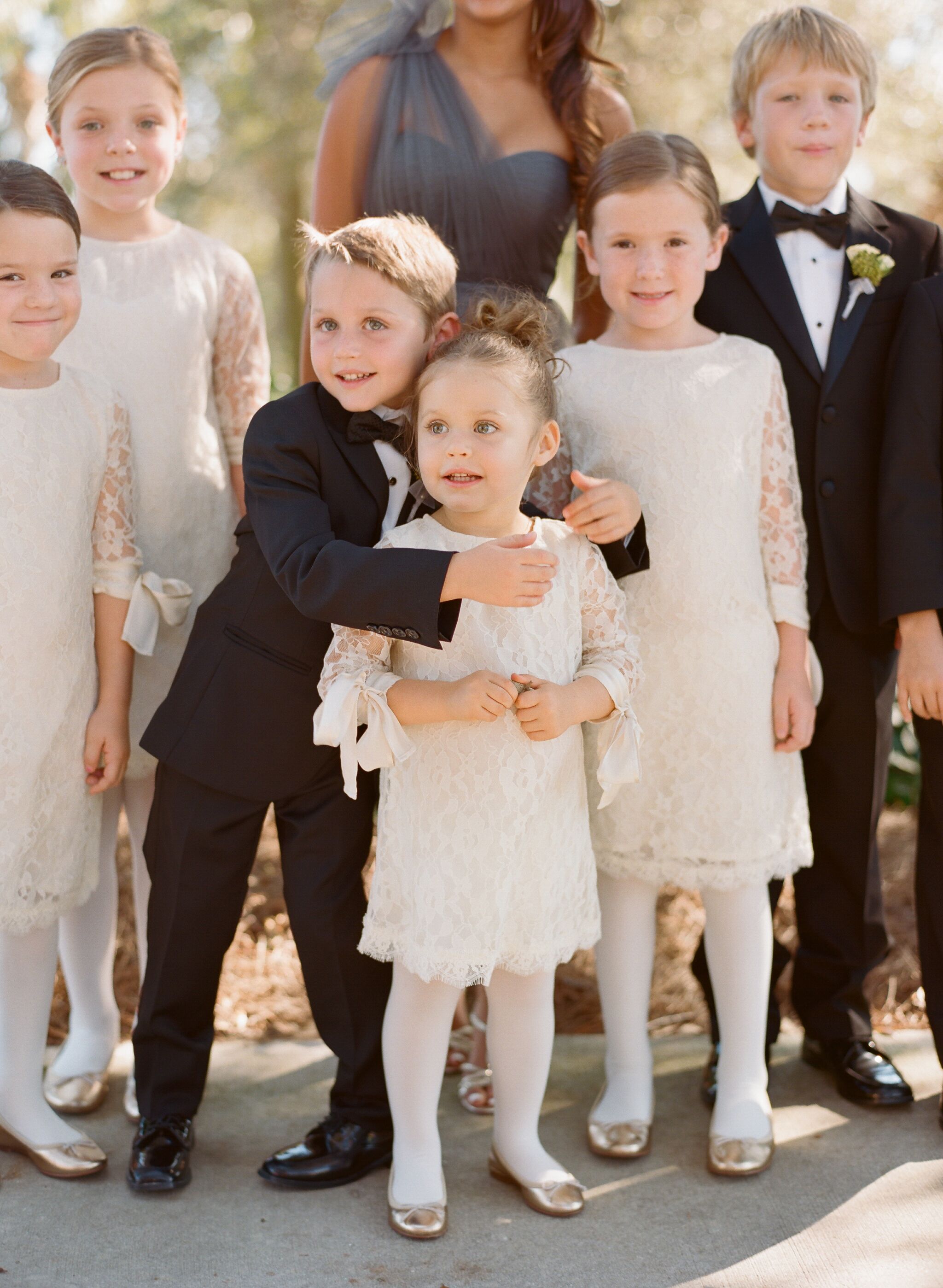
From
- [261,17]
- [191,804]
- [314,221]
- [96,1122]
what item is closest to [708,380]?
[314,221]

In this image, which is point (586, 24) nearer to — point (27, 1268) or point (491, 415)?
point (491, 415)

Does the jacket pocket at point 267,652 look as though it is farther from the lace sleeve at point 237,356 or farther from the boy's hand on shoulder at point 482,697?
the lace sleeve at point 237,356

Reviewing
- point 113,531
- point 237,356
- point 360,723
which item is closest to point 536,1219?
point 360,723

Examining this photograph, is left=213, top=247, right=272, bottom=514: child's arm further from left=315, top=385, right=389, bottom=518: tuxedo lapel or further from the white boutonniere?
the white boutonniere

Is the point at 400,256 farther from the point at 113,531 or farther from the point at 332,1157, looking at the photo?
the point at 332,1157

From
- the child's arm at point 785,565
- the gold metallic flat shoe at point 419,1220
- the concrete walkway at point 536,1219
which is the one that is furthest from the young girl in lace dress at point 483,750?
the child's arm at point 785,565

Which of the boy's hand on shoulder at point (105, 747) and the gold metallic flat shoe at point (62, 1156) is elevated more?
the boy's hand on shoulder at point (105, 747)

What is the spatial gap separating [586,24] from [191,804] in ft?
7.07

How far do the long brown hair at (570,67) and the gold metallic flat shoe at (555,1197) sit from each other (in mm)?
2310

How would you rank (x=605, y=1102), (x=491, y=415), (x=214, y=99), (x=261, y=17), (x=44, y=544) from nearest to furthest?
(x=491, y=415), (x=44, y=544), (x=605, y=1102), (x=261, y=17), (x=214, y=99)

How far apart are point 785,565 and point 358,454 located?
981mm

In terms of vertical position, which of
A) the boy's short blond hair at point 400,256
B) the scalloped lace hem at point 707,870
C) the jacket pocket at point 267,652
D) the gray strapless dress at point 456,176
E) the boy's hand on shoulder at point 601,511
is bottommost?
the scalloped lace hem at point 707,870

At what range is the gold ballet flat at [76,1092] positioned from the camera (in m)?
3.02

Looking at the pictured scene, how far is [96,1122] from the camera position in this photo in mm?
2984
